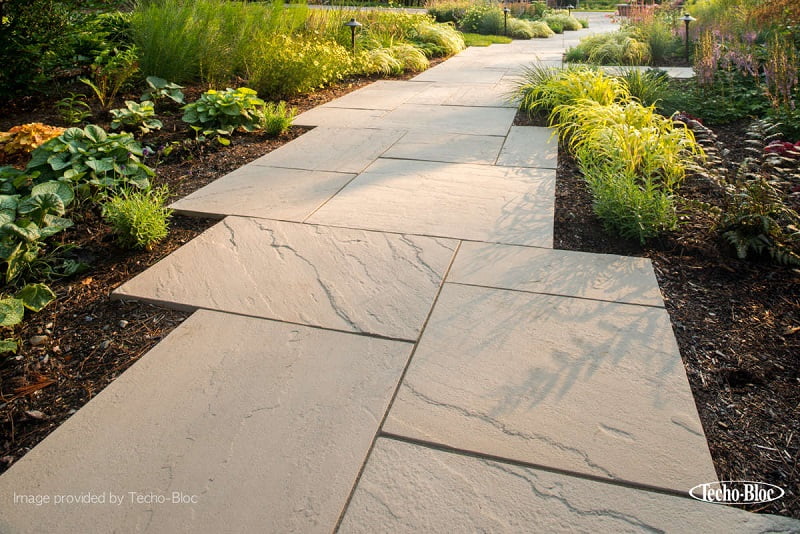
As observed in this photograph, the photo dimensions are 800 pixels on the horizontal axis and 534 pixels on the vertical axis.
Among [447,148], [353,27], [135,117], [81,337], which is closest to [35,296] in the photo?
[81,337]

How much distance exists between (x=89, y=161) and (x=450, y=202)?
6.87ft

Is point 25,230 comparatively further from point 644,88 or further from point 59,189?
point 644,88

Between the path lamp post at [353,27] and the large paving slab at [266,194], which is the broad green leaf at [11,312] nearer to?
the large paving slab at [266,194]

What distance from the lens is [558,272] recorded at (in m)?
2.48

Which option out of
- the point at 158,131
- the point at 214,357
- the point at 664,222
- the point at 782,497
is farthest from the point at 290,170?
the point at 782,497

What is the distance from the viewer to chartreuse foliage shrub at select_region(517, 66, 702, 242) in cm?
277

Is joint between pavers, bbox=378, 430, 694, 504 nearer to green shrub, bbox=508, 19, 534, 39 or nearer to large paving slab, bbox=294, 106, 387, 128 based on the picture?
large paving slab, bbox=294, 106, 387, 128

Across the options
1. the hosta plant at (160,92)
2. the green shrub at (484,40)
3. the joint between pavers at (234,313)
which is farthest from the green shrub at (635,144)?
the green shrub at (484,40)

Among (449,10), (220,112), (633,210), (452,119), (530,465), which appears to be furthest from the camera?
(449,10)

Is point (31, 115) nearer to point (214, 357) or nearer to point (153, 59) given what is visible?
point (153, 59)

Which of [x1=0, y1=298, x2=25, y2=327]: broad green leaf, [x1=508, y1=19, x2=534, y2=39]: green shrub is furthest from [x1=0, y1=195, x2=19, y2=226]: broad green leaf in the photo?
[x1=508, y1=19, x2=534, y2=39]: green shrub

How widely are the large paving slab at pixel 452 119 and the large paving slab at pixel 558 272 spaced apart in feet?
7.51

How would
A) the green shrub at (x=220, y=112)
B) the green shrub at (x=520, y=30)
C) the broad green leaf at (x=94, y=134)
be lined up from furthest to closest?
the green shrub at (x=520, y=30) < the green shrub at (x=220, y=112) < the broad green leaf at (x=94, y=134)

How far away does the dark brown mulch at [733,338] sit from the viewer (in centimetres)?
156
